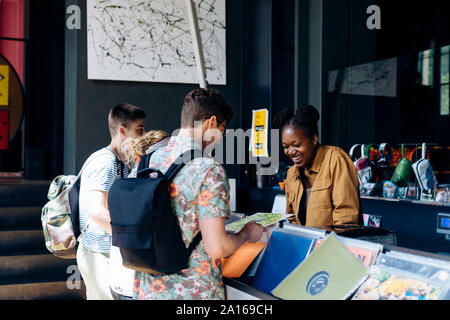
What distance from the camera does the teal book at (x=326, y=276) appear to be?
4.64 feet

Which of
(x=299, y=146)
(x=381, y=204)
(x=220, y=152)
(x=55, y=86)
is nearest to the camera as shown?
(x=299, y=146)

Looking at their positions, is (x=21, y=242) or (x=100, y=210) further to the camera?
(x=21, y=242)

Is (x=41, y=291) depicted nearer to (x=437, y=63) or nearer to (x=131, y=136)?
(x=131, y=136)

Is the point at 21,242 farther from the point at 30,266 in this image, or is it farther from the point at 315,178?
the point at 315,178

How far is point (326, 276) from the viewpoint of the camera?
4.80ft

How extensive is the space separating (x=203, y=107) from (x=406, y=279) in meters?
0.81

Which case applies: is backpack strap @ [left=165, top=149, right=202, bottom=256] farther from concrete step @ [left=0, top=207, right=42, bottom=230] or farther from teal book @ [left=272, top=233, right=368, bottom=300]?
concrete step @ [left=0, top=207, right=42, bottom=230]

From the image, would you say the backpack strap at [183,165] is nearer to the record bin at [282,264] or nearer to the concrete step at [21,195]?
the record bin at [282,264]

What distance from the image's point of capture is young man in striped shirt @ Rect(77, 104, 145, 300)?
2.29 m

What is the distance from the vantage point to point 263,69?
534cm

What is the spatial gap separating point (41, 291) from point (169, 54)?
2.60 m

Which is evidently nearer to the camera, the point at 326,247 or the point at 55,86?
the point at 326,247

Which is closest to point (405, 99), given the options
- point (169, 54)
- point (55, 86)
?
point (169, 54)

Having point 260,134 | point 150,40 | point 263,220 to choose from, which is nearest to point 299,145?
point 263,220
